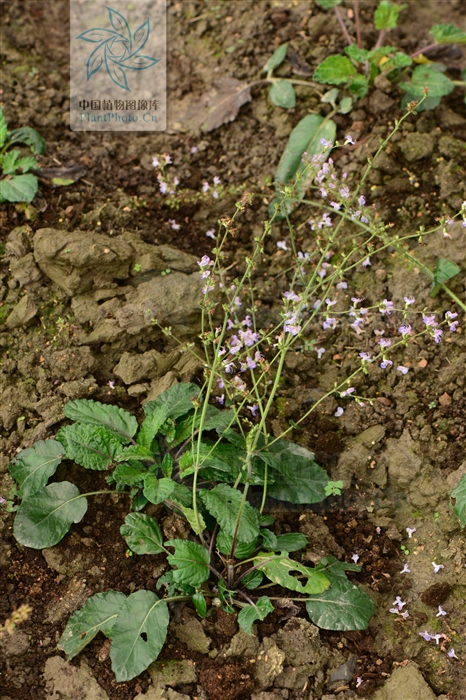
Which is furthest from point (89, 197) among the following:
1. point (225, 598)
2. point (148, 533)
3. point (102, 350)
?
point (225, 598)

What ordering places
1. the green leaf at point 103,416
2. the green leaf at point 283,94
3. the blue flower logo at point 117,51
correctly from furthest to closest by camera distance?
the blue flower logo at point 117,51
the green leaf at point 283,94
the green leaf at point 103,416

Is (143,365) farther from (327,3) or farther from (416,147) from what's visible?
(327,3)

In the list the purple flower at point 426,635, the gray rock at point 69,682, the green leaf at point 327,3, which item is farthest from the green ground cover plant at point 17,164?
the purple flower at point 426,635

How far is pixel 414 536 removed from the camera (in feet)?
10.8

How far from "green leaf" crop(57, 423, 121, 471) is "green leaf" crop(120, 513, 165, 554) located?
296 mm

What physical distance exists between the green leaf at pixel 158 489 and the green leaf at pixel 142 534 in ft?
0.50

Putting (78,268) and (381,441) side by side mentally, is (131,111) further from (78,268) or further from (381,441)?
(381,441)

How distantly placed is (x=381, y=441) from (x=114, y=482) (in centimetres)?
133

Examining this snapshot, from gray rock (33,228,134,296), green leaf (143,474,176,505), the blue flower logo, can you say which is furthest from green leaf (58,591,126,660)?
the blue flower logo

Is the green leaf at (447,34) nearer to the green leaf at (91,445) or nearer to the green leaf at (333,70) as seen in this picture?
the green leaf at (333,70)

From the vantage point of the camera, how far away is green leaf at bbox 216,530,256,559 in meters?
2.99

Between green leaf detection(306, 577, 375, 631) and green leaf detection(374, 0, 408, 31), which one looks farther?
green leaf detection(374, 0, 408, 31)

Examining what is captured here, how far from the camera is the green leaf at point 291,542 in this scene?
3080 mm

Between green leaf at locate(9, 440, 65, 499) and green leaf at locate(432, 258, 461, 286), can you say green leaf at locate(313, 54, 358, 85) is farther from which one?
green leaf at locate(9, 440, 65, 499)
